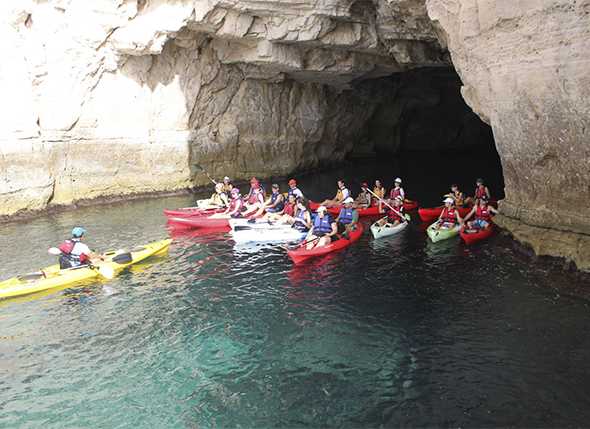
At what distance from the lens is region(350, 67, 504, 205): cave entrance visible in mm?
26359

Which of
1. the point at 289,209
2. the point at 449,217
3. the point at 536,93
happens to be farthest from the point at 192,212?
the point at 536,93

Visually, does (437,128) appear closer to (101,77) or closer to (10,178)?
(101,77)

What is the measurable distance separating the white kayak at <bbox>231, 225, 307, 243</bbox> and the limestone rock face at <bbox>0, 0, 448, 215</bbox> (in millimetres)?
7580

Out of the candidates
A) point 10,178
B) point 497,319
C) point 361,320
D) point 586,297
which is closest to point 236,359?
point 361,320

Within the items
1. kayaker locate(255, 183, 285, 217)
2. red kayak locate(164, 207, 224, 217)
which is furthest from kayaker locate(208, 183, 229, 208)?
kayaker locate(255, 183, 285, 217)

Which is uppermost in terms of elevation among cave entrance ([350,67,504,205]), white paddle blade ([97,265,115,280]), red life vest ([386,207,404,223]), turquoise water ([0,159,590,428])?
cave entrance ([350,67,504,205])

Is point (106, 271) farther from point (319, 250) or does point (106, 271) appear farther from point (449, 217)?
point (449, 217)

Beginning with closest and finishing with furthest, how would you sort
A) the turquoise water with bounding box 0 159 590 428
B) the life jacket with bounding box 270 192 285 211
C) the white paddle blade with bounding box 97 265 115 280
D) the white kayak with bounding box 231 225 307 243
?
the turquoise water with bounding box 0 159 590 428 → the white paddle blade with bounding box 97 265 115 280 → the white kayak with bounding box 231 225 307 243 → the life jacket with bounding box 270 192 285 211

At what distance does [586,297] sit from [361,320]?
14.1 ft

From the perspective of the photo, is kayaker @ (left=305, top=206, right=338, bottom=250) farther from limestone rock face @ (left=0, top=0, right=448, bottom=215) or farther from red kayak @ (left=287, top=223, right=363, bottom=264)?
limestone rock face @ (left=0, top=0, right=448, bottom=215)

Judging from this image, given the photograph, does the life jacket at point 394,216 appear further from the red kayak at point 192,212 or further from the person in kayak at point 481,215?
the red kayak at point 192,212

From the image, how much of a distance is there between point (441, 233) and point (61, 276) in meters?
9.66

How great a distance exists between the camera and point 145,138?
21.9 metres

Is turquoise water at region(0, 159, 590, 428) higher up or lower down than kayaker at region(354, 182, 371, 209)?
lower down
